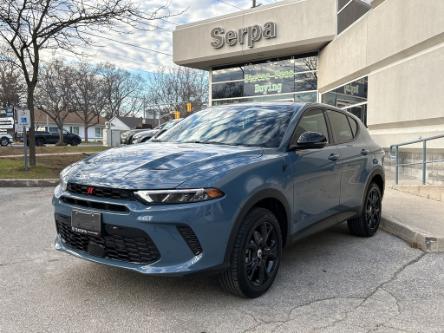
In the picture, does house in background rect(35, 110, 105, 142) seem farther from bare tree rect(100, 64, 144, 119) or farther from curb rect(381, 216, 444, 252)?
curb rect(381, 216, 444, 252)

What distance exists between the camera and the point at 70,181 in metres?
3.40

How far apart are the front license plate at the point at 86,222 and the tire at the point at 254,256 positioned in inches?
40.6

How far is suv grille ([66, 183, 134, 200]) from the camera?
3.06 meters

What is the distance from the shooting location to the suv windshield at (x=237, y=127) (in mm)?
4055

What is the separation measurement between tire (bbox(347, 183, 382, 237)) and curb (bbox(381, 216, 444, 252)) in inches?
8.3

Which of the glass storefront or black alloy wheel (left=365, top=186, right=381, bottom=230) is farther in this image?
the glass storefront

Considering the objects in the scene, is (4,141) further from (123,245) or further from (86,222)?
(123,245)

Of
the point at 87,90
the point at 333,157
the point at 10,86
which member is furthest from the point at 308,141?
the point at 87,90

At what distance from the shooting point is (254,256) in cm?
347

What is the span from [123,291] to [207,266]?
0.98m

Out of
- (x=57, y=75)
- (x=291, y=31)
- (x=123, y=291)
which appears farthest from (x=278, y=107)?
(x=57, y=75)

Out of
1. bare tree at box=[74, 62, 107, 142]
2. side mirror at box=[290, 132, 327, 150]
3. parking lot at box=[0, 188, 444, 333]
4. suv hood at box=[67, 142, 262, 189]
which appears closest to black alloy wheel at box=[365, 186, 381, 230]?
parking lot at box=[0, 188, 444, 333]

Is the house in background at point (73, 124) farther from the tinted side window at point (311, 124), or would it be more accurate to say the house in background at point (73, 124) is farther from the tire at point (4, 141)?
the tinted side window at point (311, 124)

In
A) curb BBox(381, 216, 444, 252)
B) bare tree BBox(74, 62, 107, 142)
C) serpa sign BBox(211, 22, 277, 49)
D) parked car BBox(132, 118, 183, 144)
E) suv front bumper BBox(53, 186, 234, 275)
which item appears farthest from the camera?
bare tree BBox(74, 62, 107, 142)
